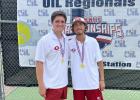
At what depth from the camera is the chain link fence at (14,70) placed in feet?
21.1

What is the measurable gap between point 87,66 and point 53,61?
448 millimetres

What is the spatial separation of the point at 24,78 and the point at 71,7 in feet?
4.72

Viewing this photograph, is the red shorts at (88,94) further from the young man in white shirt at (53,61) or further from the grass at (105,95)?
the grass at (105,95)

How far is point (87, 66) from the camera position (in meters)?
5.14

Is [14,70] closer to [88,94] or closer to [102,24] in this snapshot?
[102,24]

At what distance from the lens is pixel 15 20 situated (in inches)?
258

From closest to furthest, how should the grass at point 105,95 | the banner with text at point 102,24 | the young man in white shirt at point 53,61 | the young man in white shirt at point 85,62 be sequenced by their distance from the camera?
1. the young man in white shirt at point 53,61
2. the young man in white shirt at point 85,62
3. the banner with text at point 102,24
4. the grass at point 105,95

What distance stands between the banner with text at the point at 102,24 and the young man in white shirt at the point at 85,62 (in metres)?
1.07

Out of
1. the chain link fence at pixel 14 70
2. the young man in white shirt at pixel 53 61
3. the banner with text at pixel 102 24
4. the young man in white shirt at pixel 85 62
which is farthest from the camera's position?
the chain link fence at pixel 14 70

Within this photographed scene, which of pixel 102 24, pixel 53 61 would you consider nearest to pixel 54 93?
pixel 53 61

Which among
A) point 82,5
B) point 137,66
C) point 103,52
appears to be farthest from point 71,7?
point 137,66

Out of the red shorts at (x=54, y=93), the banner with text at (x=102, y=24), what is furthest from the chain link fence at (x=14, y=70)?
the red shorts at (x=54, y=93)

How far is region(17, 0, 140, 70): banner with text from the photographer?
6137mm

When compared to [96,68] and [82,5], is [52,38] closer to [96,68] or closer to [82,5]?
[96,68]
